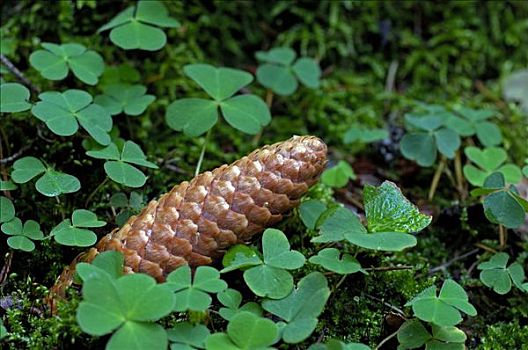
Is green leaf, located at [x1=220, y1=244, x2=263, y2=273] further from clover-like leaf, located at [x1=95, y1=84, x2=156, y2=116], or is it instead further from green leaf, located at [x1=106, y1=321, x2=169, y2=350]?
clover-like leaf, located at [x1=95, y1=84, x2=156, y2=116]

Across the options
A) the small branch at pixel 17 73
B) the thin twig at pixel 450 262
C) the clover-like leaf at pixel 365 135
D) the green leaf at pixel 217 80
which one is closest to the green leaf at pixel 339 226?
the thin twig at pixel 450 262

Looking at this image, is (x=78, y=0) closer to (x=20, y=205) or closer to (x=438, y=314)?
(x=20, y=205)

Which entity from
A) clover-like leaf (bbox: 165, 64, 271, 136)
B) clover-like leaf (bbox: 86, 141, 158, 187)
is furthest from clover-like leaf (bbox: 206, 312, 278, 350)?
clover-like leaf (bbox: 165, 64, 271, 136)

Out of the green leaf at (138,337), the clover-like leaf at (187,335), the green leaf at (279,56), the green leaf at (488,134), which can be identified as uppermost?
the green leaf at (138,337)

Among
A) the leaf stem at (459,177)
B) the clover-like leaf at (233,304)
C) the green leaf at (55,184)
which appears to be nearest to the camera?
the clover-like leaf at (233,304)

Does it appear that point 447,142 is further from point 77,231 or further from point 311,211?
point 77,231

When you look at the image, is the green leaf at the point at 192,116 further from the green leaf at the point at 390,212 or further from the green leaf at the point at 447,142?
the green leaf at the point at 447,142
